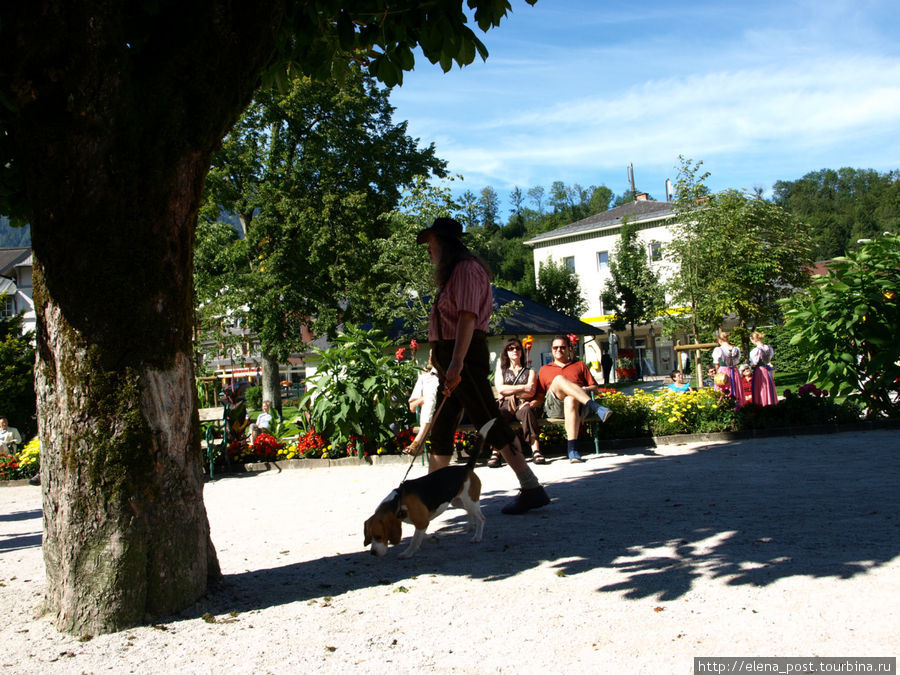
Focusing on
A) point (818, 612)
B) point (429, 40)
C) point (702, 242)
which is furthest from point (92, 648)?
point (702, 242)

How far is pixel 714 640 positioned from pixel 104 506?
117 inches

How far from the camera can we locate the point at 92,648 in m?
3.54

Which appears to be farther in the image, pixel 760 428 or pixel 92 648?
pixel 760 428

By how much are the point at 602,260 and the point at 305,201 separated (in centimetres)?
2987

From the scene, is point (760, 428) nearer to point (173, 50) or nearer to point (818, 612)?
point (818, 612)

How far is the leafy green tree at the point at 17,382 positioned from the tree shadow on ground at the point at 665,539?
54.1 ft

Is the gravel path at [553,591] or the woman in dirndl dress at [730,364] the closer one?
the gravel path at [553,591]

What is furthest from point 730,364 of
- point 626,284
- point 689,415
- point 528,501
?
point 626,284

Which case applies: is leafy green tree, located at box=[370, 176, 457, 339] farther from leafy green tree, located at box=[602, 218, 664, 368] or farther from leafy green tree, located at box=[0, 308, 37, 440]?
leafy green tree, located at box=[602, 218, 664, 368]

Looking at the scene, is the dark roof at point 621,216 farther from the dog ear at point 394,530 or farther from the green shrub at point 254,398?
the dog ear at point 394,530

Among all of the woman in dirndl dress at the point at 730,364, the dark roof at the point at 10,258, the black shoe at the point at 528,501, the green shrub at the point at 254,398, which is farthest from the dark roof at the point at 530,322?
the dark roof at the point at 10,258

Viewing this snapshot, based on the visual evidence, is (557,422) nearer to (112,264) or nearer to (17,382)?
(112,264)

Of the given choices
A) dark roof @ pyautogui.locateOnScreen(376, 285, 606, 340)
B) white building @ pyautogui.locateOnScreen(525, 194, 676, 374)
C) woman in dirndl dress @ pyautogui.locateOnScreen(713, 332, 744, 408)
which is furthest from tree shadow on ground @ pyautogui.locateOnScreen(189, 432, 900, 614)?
white building @ pyautogui.locateOnScreen(525, 194, 676, 374)

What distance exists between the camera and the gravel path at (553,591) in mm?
3191
